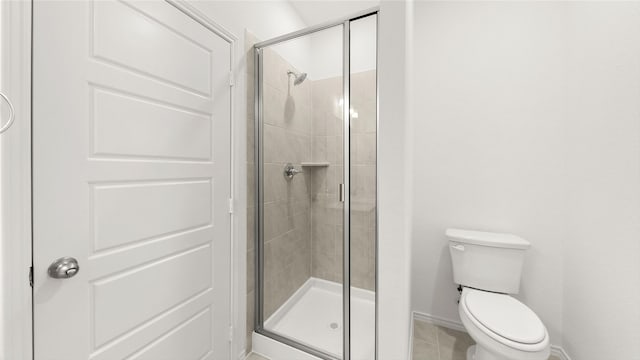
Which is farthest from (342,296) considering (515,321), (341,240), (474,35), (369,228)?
(474,35)

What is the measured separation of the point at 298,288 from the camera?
1.75 meters

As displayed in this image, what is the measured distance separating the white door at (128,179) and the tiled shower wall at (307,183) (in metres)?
0.29

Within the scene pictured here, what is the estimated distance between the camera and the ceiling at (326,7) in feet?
6.61

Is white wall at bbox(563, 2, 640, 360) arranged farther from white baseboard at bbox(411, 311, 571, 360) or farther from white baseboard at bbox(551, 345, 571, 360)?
white baseboard at bbox(411, 311, 571, 360)

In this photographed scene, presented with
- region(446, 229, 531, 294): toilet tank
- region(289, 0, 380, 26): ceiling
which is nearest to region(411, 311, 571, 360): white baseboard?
region(446, 229, 531, 294): toilet tank

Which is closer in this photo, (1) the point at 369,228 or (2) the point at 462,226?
(1) the point at 369,228

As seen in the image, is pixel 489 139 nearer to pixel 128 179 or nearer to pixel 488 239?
pixel 488 239

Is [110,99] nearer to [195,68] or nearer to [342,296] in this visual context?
[195,68]

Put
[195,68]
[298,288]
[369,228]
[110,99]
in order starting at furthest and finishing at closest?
[298,288] → [369,228] → [195,68] → [110,99]

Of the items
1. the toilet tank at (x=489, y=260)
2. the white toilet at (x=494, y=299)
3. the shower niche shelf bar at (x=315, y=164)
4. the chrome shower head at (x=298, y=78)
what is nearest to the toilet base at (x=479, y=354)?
the white toilet at (x=494, y=299)

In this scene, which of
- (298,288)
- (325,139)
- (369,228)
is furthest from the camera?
(298,288)

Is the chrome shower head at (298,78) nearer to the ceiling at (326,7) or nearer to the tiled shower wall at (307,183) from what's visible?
the tiled shower wall at (307,183)

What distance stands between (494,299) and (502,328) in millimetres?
320

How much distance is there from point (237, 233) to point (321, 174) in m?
0.63
